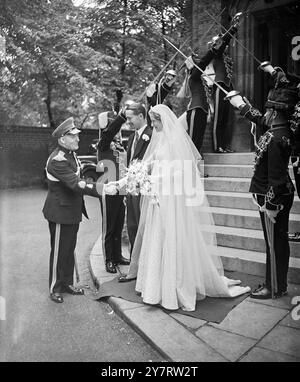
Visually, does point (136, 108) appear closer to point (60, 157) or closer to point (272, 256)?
point (60, 157)

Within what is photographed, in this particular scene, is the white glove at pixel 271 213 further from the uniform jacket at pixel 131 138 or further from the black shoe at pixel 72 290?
the black shoe at pixel 72 290

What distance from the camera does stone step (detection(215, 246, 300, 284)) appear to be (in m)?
4.55

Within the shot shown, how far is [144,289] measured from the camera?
4199mm

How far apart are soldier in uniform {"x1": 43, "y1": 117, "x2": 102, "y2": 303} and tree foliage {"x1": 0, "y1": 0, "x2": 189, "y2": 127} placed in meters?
5.72

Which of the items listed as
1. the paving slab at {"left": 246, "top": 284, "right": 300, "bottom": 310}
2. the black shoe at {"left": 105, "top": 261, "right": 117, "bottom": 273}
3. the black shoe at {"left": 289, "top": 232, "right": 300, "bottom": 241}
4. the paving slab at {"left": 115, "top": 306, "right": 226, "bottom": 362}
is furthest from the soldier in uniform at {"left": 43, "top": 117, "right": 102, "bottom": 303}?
the black shoe at {"left": 289, "top": 232, "right": 300, "bottom": 241}

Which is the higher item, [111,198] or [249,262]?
[111,198]

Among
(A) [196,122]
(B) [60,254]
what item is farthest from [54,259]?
(A) [196,122]

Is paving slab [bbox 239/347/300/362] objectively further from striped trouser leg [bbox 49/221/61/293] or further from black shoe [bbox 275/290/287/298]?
striped trouser leg [bbox 49/221/61/293]

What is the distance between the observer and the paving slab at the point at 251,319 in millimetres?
3529

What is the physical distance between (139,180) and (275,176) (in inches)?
56.2

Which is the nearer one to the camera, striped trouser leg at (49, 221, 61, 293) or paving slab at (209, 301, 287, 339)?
paving slab at (209, 301, 287, 339)

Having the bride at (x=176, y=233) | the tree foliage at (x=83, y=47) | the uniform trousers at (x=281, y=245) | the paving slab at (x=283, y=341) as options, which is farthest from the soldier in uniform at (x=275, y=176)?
the tree foliage at (x=83, y=47)

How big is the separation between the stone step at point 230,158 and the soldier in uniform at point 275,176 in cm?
273

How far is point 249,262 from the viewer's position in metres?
4.92
